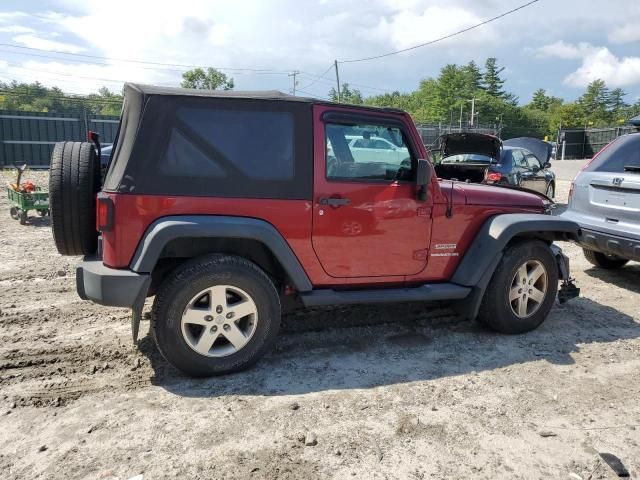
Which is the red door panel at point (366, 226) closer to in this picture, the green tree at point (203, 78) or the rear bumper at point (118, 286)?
the rear bumper at point (118, 286)

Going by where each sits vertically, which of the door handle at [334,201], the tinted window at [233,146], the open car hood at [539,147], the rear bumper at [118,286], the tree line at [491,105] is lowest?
the rear bumper at [118,286]

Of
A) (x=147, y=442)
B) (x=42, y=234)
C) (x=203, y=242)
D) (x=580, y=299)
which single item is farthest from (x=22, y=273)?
(x=580, y=299)

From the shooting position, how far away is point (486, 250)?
424 cm

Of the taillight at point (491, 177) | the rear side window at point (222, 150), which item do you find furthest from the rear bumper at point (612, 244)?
the taillight at point (491, 177)

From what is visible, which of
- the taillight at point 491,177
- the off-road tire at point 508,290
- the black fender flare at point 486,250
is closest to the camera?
the black fender flare at point 486,250

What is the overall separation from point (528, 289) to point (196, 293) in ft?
9.69

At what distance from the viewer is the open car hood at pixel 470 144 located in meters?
Answer: 9.97

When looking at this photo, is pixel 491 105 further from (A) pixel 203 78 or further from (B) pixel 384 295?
(B) pixel 384 295

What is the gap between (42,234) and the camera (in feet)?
26.7

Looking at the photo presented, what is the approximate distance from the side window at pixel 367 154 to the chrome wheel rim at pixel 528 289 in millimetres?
1400

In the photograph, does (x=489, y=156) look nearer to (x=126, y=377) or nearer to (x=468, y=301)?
(x=468, y=301)

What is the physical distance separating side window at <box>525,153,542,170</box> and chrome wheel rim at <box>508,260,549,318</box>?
7923 mm

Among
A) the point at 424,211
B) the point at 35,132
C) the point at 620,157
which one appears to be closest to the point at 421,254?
the point at 424,211

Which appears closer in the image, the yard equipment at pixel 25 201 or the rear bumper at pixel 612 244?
the rear bumper at pixel 612 244
